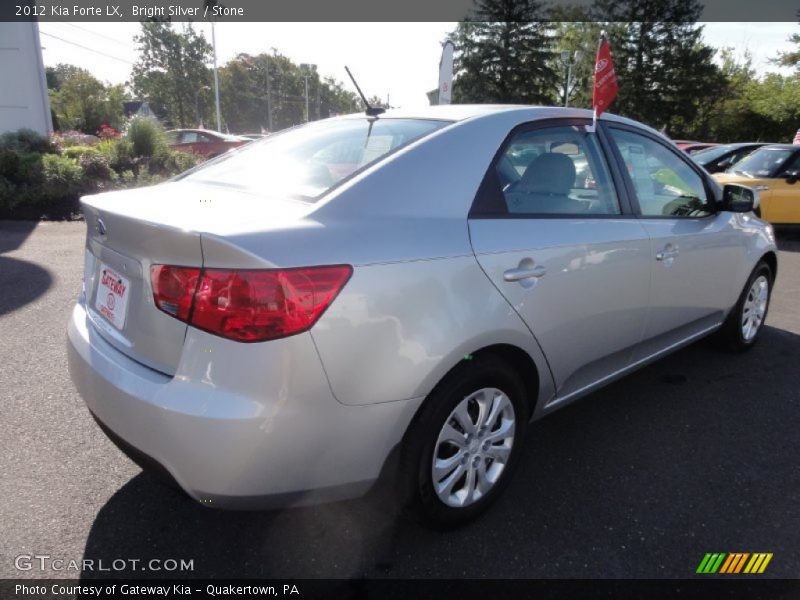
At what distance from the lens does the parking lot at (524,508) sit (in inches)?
84.1

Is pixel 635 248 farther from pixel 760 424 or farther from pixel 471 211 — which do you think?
pixel 760 424

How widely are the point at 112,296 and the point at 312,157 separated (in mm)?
978

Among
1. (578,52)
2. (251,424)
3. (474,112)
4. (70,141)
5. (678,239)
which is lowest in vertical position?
(70,141)

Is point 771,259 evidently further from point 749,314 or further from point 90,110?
point 90,110

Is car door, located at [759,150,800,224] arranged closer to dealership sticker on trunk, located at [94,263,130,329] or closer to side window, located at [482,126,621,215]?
side window, located at [482,126,621,215]

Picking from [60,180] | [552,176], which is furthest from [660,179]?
[60,180]

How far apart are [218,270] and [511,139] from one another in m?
1.40

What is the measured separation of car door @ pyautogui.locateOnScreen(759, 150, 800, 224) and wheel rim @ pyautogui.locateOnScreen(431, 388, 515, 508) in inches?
324

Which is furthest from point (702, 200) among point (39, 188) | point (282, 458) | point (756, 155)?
point (39, 188)

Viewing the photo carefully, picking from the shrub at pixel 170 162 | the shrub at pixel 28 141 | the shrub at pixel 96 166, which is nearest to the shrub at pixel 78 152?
the shrub at pixel 96 166

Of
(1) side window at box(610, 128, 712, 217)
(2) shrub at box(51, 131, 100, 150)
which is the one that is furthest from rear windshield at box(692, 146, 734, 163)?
(2) shrub at box(51, 131, 100, 150)

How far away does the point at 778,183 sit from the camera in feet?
28.4

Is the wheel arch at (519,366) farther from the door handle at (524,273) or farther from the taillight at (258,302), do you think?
the taillight at (258,302)

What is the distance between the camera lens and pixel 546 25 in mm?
41125
